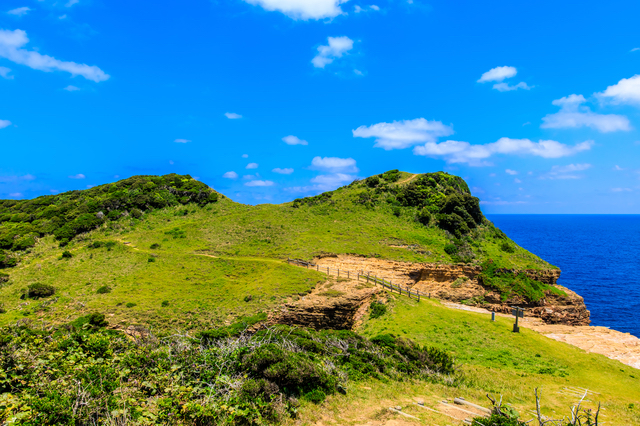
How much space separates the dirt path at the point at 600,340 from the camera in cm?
2169

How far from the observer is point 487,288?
122 ft

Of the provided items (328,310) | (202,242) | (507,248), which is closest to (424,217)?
(507,248)

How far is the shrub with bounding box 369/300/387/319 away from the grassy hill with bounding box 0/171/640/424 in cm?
89

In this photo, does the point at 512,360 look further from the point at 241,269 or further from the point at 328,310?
the point at 241,269

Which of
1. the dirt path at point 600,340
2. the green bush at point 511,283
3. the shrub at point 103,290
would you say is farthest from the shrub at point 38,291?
the green bush at point 511,283

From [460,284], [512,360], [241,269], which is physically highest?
[460,284]

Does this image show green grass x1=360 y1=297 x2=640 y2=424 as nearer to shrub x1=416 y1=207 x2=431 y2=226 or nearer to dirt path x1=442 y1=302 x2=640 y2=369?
dirt path x1=442 y1=302 x2=640 y2=369

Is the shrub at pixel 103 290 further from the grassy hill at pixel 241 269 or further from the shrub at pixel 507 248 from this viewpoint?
the shrub at pixel 507 248

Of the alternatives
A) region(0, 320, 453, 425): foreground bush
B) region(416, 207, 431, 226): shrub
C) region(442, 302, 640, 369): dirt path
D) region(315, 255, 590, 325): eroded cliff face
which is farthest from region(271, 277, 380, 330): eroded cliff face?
region(416, 207, 431, 226): shrub

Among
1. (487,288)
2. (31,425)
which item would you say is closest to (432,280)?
(487,288)

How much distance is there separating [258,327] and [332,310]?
6906mm

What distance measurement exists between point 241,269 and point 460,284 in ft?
87.5

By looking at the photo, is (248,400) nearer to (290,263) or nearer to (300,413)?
(300,413)

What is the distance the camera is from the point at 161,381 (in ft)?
30.5
